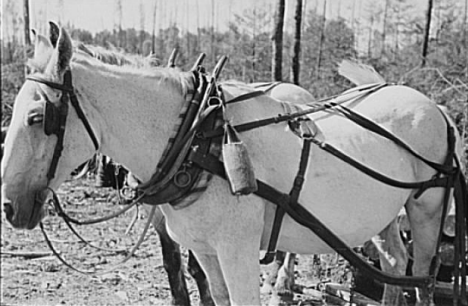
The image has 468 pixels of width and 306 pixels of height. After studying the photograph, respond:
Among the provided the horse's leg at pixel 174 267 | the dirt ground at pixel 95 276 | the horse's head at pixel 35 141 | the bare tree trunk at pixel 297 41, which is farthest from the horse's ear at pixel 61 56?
the bare tree trunk at pixel 297 41

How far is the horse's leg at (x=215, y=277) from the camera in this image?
2436 millimetres

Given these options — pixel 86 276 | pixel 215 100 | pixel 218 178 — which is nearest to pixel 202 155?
pixel 218 178

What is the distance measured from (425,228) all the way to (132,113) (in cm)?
169

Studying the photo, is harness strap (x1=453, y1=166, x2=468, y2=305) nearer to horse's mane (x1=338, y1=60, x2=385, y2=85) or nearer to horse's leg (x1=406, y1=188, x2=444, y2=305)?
horse's leg (x1=406, y1=188, x2=444, y2=305)

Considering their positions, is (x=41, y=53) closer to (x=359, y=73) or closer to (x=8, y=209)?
(x=8, y=209)

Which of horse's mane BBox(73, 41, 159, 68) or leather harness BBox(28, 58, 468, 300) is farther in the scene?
horse's mane BBox(73, 41, 159, 68)

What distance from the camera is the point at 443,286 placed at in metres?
3.63

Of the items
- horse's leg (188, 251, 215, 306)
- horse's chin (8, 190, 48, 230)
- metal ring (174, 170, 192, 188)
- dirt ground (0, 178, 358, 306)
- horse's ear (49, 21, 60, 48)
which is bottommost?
dirt ground (0, 178, 358, 306)

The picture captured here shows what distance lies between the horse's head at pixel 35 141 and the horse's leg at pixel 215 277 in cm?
78

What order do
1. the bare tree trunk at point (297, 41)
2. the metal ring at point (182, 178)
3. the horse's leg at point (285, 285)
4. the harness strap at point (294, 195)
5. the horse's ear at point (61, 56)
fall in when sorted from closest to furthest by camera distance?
1. the horse's ear at point (61, 56)
2. the metal ring at point (182, 178)
3. the harness strap at point (294, 195)
4. the horse's leg at point (285, 285)
5. the bare tree trunk at point (297, 41)

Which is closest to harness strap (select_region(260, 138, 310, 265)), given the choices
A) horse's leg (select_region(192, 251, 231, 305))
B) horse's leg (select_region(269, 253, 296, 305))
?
horse's leg (select_region(192, 251, 231, 305))

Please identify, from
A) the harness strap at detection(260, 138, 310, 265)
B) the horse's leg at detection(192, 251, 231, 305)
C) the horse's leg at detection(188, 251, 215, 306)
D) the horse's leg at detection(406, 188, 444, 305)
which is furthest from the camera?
the horse's leg at detection(188, 251, 215, 306)

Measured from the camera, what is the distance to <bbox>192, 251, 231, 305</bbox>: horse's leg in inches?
95.9

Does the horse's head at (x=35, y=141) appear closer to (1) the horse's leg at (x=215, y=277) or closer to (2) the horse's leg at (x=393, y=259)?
(1) the horse's leg at (x=215, y=277)
